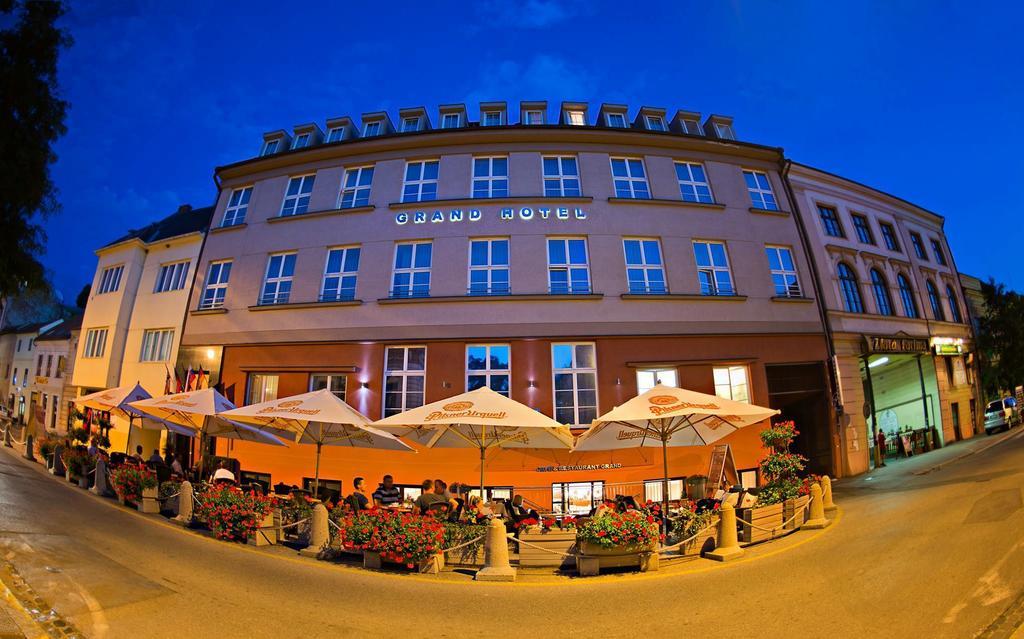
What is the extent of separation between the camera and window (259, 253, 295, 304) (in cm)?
1823

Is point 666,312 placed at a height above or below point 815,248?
below

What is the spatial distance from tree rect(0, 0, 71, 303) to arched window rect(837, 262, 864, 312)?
1215 inches

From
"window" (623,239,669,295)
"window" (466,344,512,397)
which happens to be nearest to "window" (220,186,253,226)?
"window" (466,344,512,397)

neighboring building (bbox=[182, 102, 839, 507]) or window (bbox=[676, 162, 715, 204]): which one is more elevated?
window (bbox=[676, 162, 715, 204])

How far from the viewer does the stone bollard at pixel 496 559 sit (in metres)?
7.94

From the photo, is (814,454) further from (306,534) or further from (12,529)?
(12,529)

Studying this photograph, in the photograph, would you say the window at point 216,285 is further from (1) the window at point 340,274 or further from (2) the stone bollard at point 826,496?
(2) the stone bollard at point 826,496

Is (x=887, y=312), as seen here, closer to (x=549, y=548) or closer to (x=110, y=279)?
(x=549, y=548)

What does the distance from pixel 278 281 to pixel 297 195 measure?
14.1 feet

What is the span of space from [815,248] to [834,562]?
662 inches

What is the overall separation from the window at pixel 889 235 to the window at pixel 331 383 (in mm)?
29636

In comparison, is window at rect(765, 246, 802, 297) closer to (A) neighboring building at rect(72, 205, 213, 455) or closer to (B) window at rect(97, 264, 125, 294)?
(A) neighboring building at rect(72, 205, 213, 455)

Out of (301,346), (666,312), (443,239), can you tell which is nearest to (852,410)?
(666,312)

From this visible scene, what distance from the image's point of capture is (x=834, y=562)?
7867 millimetres
